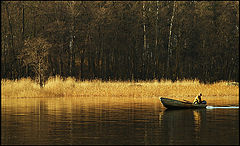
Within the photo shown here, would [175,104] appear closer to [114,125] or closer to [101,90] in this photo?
[114,125]

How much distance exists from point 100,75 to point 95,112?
3433 centimetres

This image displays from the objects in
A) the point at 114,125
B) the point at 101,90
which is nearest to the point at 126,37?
the point at 101,90

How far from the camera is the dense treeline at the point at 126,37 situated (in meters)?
63.8

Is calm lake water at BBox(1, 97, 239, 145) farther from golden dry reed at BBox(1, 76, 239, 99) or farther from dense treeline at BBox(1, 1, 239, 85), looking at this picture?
dense treeline at BBox(1, 1, 239, 85)

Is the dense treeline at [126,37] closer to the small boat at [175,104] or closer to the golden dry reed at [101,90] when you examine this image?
the golden dry reed at [101,90]

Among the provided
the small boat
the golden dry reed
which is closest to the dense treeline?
the golden dry reed

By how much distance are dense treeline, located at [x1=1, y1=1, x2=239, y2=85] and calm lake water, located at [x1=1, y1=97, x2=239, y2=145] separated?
1082 inches

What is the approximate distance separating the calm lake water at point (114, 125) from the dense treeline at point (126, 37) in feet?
90.2

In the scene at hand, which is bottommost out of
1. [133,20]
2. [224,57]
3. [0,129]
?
[0,129]

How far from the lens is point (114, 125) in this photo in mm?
24766

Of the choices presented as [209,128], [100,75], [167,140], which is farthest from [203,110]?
[100,75]

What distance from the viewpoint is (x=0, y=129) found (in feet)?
76.8

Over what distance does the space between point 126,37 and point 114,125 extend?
48.3 m

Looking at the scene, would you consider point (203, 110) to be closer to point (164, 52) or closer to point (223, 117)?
point (223, 117)
